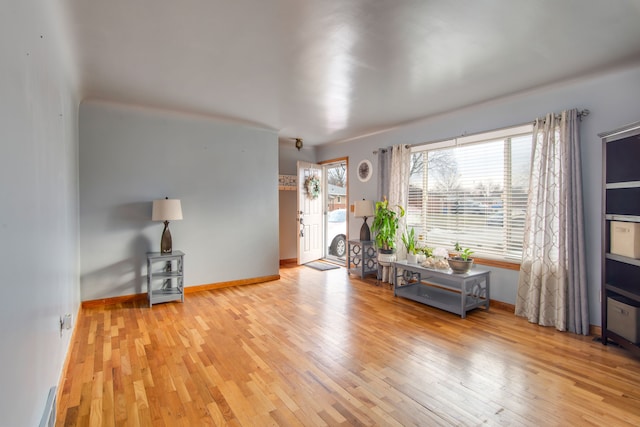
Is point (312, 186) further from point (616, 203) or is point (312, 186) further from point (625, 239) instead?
point (625, 239)

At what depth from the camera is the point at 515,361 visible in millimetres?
2619

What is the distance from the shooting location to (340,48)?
2518 millimetres

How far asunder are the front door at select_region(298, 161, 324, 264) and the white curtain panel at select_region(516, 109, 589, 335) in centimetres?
386

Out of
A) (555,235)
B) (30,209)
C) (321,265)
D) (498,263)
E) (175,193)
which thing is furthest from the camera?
(321,265)

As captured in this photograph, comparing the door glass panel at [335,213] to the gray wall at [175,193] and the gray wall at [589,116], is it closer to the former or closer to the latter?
the gray wall at [175,193]

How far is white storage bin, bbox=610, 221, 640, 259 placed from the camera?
258 cm

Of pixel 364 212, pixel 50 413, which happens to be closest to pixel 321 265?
pixel 364 212

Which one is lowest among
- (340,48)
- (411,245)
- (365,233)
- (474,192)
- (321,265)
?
(321,265)

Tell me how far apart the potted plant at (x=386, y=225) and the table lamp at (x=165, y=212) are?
9.44 ft

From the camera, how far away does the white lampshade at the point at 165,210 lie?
4.02 metres

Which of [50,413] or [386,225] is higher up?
[386,225]

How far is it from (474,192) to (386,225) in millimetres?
1326

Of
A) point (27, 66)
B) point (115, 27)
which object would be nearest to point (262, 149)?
point (115, 27)

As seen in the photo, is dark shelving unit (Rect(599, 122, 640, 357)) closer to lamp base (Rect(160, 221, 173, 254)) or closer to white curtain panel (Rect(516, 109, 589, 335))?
white curtain panel (Rect(516, 109, 589, 335))
